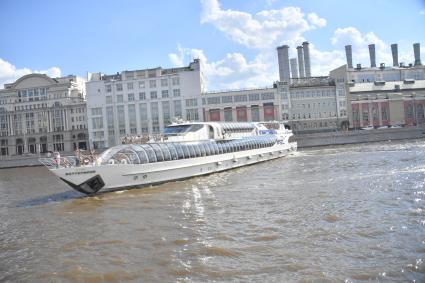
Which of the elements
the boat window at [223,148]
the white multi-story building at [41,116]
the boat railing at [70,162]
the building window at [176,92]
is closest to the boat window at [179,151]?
the boat window at [223,148]

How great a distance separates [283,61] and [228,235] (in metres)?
120

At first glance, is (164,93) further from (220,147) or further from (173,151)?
(173,151)

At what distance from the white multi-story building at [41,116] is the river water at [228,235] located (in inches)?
3575

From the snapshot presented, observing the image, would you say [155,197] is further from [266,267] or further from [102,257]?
[266,267]

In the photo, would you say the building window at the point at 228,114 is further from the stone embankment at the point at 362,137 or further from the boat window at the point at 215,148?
the boat window at the point at 215,148

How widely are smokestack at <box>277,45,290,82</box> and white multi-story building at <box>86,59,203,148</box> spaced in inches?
1451

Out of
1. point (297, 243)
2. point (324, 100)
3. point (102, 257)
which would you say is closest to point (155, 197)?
point (102, 257)

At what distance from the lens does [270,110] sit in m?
98.8

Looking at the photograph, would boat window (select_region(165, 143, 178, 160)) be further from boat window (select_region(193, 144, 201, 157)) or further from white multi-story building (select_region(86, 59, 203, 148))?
white multi-story building (select_region(86, 59, 203, 148))

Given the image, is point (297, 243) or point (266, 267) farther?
point (297, 243)

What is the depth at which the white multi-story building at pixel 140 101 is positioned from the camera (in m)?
101

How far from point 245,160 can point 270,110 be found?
53712 mm

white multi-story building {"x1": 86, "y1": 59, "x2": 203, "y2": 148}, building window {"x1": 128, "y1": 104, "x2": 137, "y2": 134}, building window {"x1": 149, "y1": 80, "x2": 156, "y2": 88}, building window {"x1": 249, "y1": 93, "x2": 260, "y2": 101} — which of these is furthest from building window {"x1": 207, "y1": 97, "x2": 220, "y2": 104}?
building window {"x1": 128, "y1": 104, "x2": 137, "y2": 134}

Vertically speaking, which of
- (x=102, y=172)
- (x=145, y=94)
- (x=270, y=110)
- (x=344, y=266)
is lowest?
(x=344, y=266)
